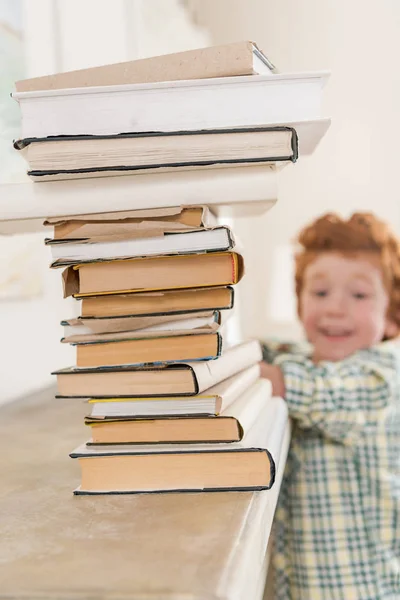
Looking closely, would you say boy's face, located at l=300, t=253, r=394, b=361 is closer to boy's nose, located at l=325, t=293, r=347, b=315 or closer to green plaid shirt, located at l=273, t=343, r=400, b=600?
boy's nose, located at l=325, t=293, r=347, b=315

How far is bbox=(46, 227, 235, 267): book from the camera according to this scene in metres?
0.63

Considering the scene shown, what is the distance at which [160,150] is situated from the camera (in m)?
0.62

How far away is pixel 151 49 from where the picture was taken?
7.34ft

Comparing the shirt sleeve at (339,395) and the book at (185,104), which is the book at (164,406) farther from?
the shirt sleeve at (339,395)

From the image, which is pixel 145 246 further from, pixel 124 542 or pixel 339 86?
pixel 339 86

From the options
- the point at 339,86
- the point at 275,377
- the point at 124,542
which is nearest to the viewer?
the point at 124,542

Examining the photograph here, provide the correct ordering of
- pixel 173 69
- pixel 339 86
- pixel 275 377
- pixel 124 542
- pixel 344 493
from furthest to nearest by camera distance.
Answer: pixel 339 86
pixel 344 493
pixel 275 377
pixel 173 69
pixel 124 542

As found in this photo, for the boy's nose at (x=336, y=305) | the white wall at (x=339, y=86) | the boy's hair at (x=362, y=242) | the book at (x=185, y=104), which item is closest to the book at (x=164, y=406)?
the book at (x=185, y=104)

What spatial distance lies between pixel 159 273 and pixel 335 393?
1.94 ft

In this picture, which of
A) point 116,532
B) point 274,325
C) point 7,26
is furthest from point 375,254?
point 274,325

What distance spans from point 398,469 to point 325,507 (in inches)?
5.7

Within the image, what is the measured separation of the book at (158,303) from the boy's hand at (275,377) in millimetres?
466

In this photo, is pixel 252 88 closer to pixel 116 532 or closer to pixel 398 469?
pixel 116 532

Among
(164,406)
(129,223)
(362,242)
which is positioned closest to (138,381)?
(164,406)
